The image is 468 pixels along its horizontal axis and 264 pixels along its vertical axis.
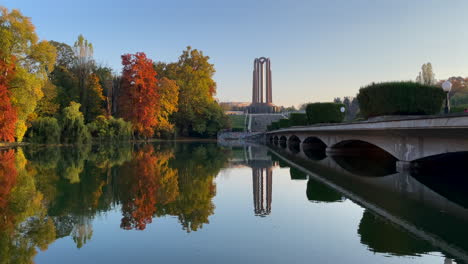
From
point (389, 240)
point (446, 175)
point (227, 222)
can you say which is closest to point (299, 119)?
point (446, 175)

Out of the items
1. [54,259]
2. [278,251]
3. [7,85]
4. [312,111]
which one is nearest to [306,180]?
[278,251]

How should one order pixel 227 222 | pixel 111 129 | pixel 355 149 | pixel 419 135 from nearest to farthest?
pixel 227 222, pixel 419 135, pixel 355 149, pixel 111 129

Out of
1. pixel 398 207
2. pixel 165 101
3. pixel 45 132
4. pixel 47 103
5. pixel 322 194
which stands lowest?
pixel 322 194

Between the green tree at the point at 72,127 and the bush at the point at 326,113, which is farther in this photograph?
the green tree at the point at 72,127

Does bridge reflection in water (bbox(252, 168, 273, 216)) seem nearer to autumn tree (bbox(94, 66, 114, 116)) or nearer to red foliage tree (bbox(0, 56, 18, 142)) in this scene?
red foliage tree (bbox(0, 56, 18, 142))

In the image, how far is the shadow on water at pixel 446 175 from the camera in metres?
10.5

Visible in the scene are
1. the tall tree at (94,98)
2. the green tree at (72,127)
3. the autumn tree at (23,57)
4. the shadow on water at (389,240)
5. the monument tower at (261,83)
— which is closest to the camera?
the shadow on water at (389,240)

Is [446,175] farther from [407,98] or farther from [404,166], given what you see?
[407,98]

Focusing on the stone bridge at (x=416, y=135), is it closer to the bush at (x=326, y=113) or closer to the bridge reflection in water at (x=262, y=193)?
the bridge reflection in water at (x=262, y=193)

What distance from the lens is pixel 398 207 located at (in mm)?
8398

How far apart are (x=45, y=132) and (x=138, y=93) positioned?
15025 mm

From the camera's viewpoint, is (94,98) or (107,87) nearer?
(94,98)

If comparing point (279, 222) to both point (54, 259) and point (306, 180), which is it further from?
point (306, 180)

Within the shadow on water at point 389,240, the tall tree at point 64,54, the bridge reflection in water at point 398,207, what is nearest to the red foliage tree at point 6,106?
Result: the bridge reflection in water at point 398,207
